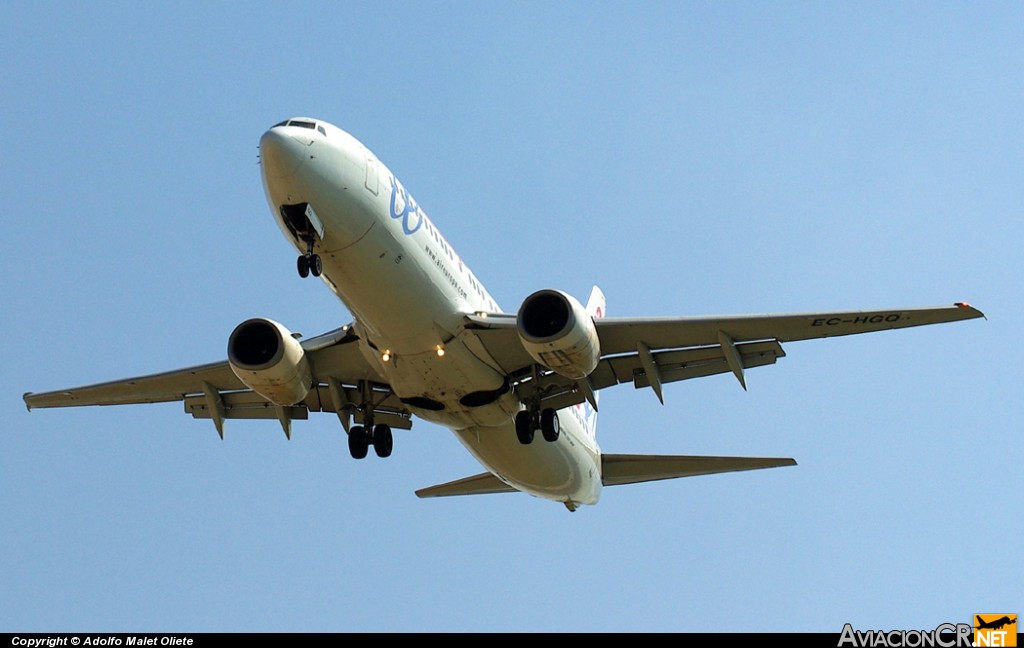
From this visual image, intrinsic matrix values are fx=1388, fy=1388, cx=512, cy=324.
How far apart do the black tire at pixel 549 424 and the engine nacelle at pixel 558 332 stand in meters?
2.34

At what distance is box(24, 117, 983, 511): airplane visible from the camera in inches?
974

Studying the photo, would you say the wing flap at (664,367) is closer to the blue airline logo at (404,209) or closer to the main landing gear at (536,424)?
the main landing gear at (536,424)

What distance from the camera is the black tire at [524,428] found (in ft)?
94.5

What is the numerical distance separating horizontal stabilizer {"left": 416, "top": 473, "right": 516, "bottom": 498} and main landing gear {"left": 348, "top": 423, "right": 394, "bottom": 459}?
4.55m

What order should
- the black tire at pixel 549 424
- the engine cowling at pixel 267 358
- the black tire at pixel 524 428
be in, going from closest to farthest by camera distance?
the engine cowling at pixel 267 358
the black tire at pixel 549 424
the black tire at pixel 524 428

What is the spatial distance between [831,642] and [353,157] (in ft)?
38.8

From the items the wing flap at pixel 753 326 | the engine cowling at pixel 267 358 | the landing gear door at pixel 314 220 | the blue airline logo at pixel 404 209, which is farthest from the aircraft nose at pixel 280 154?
the wing flap at pixel 753 326

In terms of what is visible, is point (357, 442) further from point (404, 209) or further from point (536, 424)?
point (404, 209)

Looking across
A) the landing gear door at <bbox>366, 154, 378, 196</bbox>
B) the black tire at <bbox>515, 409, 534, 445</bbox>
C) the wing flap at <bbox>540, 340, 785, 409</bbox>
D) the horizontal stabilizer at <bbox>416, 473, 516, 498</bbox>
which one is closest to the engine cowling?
the landing gear door at <bbox>366, 154, 378, 196</bbox>

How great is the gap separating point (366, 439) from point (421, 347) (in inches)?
166

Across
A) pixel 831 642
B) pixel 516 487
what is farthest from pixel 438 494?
pixel 831 642

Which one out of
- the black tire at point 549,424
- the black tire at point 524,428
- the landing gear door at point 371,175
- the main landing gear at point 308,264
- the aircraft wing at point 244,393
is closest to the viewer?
the main landing gear at point 308,264

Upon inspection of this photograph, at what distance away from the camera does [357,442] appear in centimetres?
3014

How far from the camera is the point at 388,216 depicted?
997 inches
